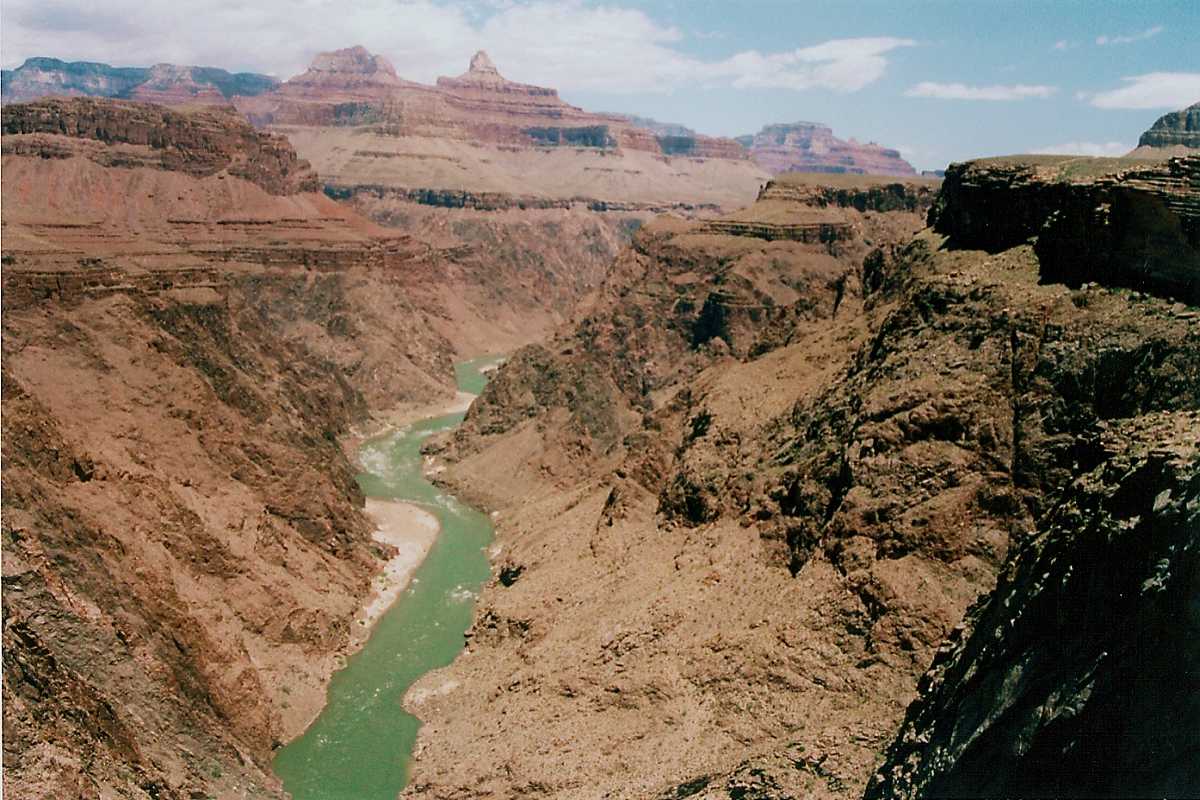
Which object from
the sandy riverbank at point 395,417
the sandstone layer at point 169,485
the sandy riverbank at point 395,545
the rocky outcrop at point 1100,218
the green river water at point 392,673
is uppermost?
the rocky outcrop at point 1100,218

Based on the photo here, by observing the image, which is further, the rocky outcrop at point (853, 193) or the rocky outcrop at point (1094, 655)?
the rocky outcrop at point (853, 193)

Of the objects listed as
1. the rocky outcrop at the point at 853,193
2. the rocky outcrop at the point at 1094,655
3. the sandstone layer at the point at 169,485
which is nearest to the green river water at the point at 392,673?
the sandstone layer at the point at 169,485

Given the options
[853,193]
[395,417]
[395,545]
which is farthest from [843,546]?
[853,193]

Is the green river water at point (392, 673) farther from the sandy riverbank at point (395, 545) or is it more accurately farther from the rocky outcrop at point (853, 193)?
the rocky outcrop at point (853, 193)

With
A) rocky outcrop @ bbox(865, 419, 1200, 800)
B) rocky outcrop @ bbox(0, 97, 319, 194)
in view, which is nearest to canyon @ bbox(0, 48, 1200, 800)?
rocky outcrop @ bbox(865, 419, 1200, 800)

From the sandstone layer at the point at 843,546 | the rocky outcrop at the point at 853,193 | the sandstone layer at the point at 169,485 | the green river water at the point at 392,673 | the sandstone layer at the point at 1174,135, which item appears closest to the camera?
the sandstone layer at the point at 843,546

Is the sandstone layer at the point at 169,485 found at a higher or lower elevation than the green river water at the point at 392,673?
higher

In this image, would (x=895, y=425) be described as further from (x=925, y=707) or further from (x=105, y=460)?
(x=105, y=460)
